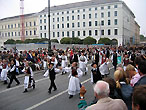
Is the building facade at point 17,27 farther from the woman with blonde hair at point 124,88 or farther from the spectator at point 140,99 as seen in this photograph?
the spectator at point 140,99

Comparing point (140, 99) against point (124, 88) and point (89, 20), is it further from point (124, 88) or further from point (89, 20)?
point (89, 20)

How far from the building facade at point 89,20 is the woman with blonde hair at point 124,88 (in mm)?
67078

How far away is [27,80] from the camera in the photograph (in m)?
8.45

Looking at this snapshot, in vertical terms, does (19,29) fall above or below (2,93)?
above

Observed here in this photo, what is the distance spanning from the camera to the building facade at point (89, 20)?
68.8 m

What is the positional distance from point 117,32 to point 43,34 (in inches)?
Result: 1455

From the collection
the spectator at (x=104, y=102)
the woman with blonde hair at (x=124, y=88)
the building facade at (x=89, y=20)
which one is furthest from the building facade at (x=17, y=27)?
the spectator at (x=104, y=102)

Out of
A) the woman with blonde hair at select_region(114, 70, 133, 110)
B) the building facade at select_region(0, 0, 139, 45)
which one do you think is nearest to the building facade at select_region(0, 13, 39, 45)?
the building facade at select_region(0, 0, 139, 45)

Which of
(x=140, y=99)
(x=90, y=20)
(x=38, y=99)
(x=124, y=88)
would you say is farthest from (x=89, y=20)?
(x=140, y=99)

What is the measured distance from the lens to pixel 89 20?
73.7 meters

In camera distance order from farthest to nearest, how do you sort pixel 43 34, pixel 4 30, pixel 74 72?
1. pixel 4 30
2. pixel 43 34
3. pixel 74 72

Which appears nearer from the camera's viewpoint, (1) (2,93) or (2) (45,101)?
(2) (45,101)

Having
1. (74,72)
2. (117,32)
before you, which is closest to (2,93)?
(74,72)

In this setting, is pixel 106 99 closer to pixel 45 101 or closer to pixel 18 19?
pixel 45 101
